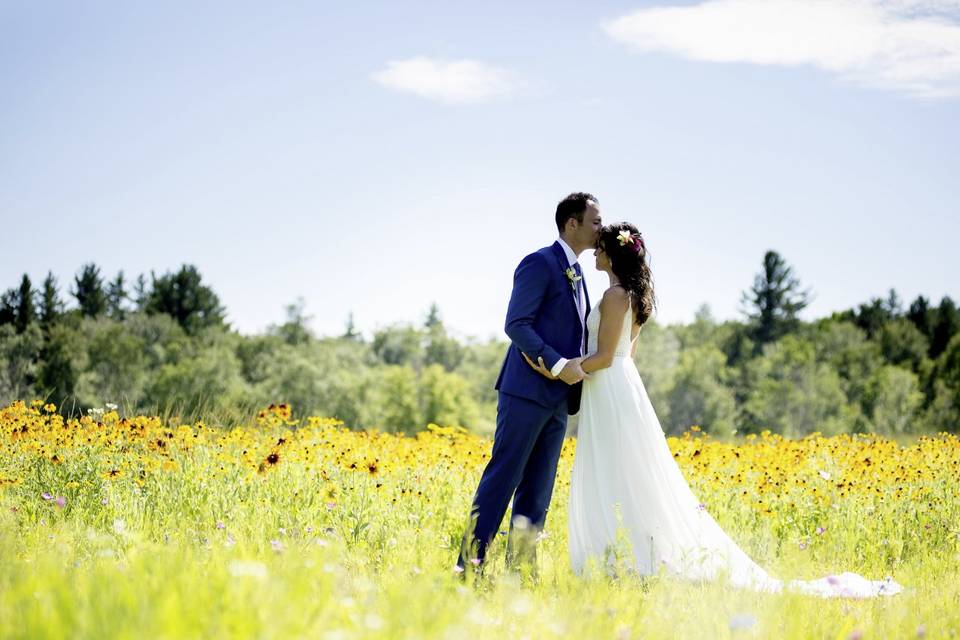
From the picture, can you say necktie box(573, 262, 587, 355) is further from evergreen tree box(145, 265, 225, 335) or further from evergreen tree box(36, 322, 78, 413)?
evergreen tree box(145, 265, 225, 335)

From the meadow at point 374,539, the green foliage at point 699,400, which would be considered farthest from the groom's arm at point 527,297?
the green foliage at point 699,400

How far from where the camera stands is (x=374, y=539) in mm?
5793

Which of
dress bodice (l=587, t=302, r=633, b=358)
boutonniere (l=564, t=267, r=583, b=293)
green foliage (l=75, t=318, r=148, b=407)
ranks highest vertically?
boutonniere (l=564, t=267, r=583, b=293)

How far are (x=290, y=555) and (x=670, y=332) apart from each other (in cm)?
7930

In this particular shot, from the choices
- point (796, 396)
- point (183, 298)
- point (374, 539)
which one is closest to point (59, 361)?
point (183, 298)

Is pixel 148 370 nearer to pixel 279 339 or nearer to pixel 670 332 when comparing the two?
pixel 279 339

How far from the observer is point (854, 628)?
415cm

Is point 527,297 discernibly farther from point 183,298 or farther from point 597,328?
point 183,298

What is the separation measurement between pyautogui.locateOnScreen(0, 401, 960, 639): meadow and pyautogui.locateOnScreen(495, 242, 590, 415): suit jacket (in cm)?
106

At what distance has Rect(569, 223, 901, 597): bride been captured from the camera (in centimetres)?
561

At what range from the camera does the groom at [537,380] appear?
5281mm

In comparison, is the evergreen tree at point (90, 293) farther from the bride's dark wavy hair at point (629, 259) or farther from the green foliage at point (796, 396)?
the bride's dark wavy hair at point (629, 259)

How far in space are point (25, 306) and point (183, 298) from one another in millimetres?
15678

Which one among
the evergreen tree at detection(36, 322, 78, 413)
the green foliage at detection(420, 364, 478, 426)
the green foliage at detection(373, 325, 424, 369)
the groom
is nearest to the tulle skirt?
the groom
